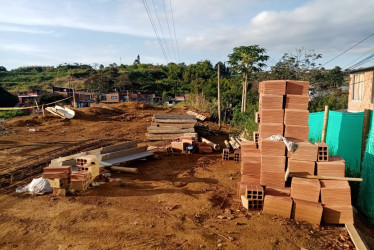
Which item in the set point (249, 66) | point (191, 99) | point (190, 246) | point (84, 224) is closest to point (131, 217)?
point (84, 224)

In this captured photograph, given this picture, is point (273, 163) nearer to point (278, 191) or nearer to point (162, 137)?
point (278, 191)

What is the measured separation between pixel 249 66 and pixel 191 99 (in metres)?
10.7

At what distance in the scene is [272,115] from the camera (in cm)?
511

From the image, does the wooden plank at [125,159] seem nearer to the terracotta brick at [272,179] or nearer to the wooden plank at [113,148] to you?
the wooden plank at [113,148]

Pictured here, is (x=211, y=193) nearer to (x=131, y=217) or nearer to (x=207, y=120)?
(x=131, y=217)

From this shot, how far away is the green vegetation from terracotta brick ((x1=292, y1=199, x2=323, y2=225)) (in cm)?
674

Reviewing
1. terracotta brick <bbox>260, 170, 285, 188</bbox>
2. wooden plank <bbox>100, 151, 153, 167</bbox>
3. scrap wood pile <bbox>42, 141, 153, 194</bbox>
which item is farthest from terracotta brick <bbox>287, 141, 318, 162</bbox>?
wooden plank <bbox>100, 151, 153, 167</bbox>

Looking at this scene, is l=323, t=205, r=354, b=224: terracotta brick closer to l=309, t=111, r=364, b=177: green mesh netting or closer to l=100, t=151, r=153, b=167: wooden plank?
l=309, t=111, r=364, b=177: green mesh netting

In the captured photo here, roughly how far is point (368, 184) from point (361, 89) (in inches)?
434

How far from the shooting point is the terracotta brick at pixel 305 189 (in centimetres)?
423

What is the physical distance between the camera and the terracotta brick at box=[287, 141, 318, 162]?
4492mm

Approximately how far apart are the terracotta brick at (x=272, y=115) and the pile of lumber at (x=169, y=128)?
6.78 metres

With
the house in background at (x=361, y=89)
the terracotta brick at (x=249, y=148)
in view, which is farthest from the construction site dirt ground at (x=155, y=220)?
the house in background at (x=361, y=89)

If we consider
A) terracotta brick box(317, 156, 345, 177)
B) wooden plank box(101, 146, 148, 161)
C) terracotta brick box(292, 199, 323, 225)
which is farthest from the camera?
wooden plank box(101, 146, 148, 161)
